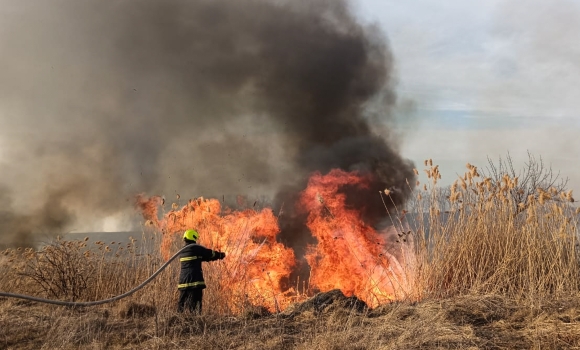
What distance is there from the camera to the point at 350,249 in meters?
11.1

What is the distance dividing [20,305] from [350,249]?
6738 millimetres

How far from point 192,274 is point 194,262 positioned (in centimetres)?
19

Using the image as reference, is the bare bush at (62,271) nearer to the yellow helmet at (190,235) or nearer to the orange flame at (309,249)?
the orange flame at (309,249)

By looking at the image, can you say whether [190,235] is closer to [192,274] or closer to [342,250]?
[192,274]

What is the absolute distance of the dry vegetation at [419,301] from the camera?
505 cm

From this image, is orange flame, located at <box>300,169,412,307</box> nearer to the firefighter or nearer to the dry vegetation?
the dry vegetation

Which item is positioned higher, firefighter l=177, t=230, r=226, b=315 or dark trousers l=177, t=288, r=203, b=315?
firefighter l=177, t=230, r=226, b=315

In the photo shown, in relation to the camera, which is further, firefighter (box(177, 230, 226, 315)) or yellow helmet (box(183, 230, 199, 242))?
yellow helmet (box(183, 230, 199, 242))

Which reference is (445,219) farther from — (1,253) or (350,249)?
(1,253)

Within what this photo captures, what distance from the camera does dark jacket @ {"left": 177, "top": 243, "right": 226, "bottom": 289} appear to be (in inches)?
295

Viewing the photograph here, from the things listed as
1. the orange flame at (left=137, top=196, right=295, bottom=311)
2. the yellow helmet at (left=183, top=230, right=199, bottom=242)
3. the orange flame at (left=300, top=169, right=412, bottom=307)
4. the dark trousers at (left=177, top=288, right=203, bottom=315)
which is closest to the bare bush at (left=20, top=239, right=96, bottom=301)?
the orange flame at (left=137, top=196, right=295, bottom=311)

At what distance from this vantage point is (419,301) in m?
7.12

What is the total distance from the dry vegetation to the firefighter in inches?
13.2

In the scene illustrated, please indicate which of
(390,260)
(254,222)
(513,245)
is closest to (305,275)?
(254,222)
